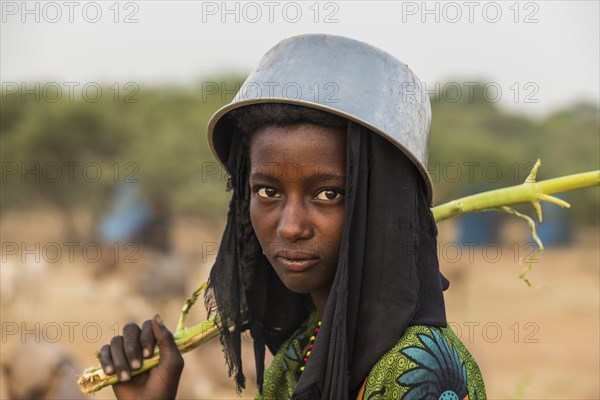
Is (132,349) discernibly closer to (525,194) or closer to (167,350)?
(167,350)

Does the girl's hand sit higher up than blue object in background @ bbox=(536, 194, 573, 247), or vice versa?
the girl's hand

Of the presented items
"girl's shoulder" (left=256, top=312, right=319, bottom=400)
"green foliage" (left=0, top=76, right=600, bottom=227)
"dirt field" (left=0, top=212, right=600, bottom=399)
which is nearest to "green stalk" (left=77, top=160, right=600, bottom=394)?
"girl's shoulder" (left=256, top=312, right=319, bottom=400)

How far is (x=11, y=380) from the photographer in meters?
6.09

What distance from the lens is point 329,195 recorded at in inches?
72.9

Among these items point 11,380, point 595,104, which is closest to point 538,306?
point 11,380

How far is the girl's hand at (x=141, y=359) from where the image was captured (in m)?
2.18

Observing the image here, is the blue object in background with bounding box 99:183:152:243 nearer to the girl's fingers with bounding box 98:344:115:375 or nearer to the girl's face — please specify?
the girl's fingers with bounding box 98:344:115:375

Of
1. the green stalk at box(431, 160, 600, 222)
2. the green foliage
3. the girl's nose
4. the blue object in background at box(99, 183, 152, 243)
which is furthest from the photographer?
the green foliage

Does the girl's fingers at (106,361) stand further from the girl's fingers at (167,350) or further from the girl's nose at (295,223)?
the girl's nose at (295,223)

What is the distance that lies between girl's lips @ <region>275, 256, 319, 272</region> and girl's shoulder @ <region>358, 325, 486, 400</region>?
26 cm

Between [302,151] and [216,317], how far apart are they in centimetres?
65

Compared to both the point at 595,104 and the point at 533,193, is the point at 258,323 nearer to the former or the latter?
the point at 533,193

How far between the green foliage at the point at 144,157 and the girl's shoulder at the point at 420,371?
16.3 metres

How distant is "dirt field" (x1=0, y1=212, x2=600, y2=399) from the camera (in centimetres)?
802
